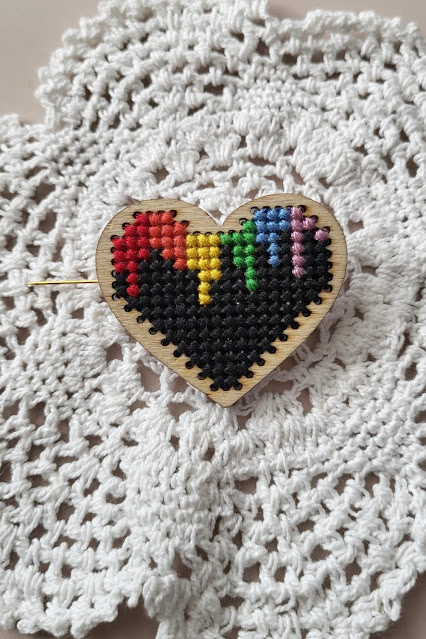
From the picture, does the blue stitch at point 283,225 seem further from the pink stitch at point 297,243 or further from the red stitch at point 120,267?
the red stitch at point 120,267

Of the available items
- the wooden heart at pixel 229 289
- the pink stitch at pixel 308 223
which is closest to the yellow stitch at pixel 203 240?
the wooden heart at pixel 229 289

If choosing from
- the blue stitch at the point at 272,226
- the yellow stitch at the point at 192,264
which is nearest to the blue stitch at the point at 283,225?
the blue stitch at the point at 272,226

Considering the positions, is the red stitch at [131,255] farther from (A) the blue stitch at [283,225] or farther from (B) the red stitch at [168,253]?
(A) the blue stitch at [283,225]

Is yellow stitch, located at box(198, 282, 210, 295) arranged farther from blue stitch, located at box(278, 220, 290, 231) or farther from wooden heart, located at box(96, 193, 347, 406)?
blue stitch, located at box(278, 220, 290, 231)

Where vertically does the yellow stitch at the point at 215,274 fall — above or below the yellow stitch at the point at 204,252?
below

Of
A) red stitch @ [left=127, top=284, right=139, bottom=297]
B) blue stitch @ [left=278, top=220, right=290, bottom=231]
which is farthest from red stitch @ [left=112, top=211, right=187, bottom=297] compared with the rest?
blue stitch @ [left=278, top=220, right=290, bottom=231]

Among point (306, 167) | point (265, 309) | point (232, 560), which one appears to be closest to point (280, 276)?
point (265, 309)

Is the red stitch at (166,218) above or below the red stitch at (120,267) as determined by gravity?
above
